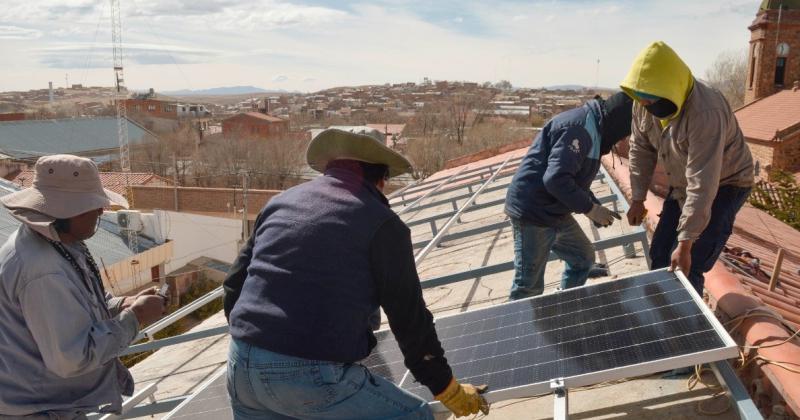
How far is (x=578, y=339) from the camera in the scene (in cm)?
319

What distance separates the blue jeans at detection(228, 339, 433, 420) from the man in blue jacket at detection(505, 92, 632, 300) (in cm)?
217

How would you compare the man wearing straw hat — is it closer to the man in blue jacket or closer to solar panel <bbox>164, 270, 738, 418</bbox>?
solar panel <bbox>164, 270, 738, 418</bbox>

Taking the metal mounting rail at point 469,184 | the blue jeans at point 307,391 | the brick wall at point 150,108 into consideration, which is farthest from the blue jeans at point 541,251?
the brick wall at point 150,108

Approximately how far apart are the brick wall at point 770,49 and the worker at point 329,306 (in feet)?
139

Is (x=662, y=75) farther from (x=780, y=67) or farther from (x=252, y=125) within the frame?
(x=252, y=125)

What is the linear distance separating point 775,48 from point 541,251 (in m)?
40.8

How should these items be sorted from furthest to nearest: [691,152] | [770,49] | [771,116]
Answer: [770,49] → [771,116] → [691,152]

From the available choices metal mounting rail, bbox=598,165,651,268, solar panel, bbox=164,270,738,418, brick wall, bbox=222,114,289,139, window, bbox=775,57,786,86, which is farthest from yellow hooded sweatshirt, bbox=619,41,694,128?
brick wall, bbox=222,114,289,139

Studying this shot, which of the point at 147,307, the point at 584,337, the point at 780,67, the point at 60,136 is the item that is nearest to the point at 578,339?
the point at 584,337

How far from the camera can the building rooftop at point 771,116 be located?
2722 cm

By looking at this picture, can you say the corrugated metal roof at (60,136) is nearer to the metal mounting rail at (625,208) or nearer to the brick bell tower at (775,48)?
the brick bell tower at (775,48)

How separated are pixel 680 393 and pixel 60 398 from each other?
3.14 meters

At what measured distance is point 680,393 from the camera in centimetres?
358

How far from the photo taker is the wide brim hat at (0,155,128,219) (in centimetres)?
277
